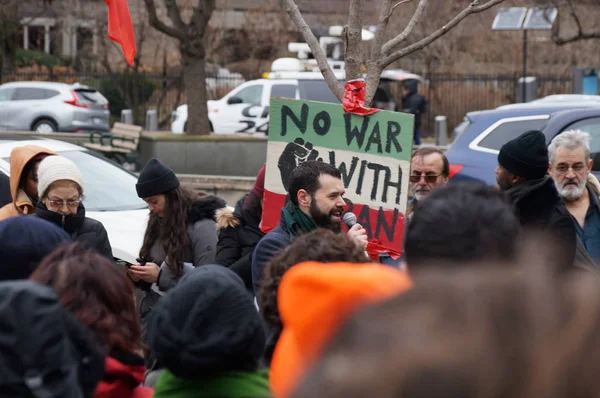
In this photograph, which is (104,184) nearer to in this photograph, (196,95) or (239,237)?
(239,237)

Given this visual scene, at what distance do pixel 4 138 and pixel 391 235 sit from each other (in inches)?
190

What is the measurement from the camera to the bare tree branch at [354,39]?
5871mm

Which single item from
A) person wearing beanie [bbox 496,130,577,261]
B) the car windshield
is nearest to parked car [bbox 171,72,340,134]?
the car windshield

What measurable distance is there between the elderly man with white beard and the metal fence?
A: 2322 centimetres

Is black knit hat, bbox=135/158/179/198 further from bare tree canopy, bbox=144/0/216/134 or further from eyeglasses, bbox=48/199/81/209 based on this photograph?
bare tree canopy, bbox=144/0/216/134

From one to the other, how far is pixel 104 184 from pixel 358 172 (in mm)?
3719

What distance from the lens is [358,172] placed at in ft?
18.5

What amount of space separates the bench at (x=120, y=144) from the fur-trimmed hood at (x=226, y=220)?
12.1m

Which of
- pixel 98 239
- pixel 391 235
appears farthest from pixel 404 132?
pixel 98 239

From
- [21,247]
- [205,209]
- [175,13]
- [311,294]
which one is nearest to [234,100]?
[175,13]

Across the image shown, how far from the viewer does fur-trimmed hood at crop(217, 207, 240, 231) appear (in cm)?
564

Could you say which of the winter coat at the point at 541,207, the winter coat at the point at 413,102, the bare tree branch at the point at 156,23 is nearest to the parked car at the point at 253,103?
the winter coat at the point at 413,102

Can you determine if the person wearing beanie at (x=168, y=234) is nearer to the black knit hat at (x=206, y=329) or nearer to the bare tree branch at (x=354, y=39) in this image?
the bare tree branch at (x=354, y=39)

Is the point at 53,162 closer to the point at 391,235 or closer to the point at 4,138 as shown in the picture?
the point at 391,235
